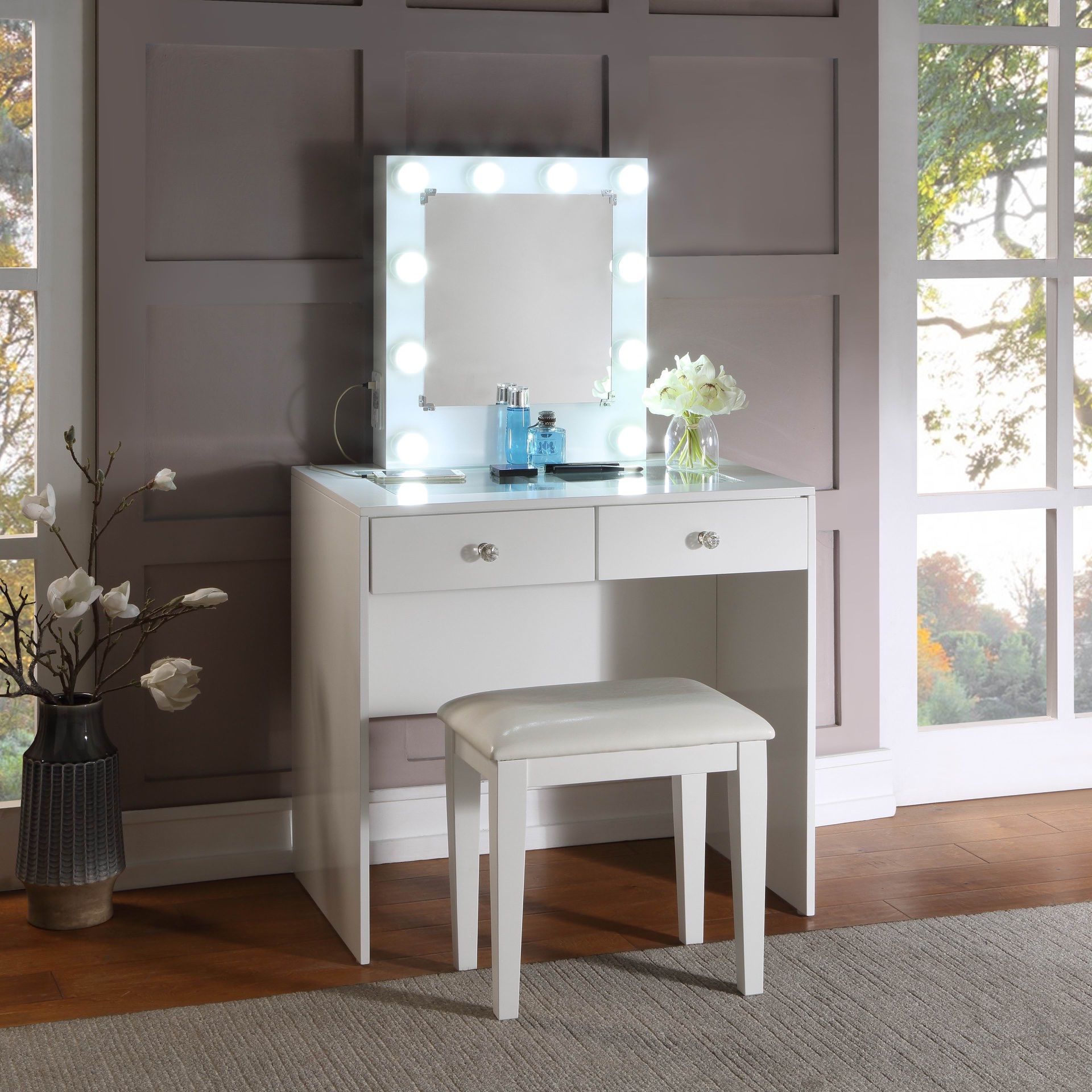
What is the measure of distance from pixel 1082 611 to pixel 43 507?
242cm

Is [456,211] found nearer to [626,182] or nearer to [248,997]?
[626,182]

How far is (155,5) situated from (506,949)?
72.2 inches

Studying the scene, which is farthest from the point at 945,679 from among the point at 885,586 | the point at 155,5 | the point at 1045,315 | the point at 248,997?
the point at 155,5

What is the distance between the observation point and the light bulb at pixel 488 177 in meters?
2.84

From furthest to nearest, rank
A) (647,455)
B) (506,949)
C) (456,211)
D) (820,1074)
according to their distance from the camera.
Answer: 1. (647,455)
2. (456,211)
3. (506,949)
4. (820,1074)

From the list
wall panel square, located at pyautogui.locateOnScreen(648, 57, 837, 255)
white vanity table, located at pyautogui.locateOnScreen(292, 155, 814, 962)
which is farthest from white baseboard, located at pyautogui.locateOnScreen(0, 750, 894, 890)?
wall panel square, located at pyautogui.locateOnScreen(648, 57, 837, 255)

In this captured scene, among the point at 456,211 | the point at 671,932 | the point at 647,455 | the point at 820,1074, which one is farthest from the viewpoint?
the point at 647,455

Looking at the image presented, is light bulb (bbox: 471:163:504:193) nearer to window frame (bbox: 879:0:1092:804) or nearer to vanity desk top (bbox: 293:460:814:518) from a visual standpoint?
vanity desk top (bbox: 293:460:814:518)

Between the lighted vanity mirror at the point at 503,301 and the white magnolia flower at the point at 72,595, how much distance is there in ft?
2.11

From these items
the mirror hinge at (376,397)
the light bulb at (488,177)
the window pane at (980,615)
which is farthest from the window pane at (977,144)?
the mirror hinge at (376,397)

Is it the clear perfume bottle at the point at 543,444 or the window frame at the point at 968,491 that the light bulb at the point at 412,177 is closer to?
the clear perfume bottle at the point at 543,444

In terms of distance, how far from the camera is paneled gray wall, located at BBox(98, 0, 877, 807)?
2732mm

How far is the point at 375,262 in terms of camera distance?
9.36 ft

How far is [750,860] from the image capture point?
2357mm
